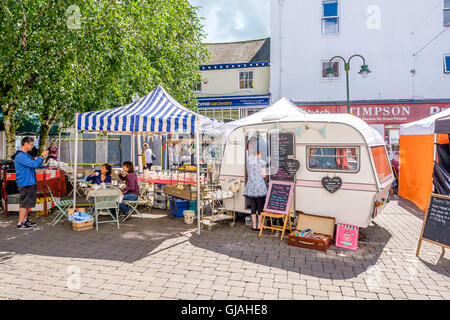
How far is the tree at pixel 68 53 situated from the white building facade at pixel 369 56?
31.8ft

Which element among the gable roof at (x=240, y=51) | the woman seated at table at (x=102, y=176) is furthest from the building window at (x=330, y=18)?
the woman seated at table at (x=102, y=176)

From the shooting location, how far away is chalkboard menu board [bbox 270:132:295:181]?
6.95 metres

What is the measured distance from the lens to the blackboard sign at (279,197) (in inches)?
262

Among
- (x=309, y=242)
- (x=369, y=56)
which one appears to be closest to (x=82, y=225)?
(x=309, y=242)

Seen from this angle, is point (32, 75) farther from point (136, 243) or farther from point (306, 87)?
point (306, 87)

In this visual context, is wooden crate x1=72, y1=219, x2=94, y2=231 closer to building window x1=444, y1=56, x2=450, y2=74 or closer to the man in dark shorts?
the man in dark shorts

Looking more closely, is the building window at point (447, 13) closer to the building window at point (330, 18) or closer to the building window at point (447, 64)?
the building window at point (447, 64)

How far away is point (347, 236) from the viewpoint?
6020mm

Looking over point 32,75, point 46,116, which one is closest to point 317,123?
point 32,75

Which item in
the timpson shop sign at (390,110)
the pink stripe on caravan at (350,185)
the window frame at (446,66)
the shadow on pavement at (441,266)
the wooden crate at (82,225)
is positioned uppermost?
the window frame at (446,66)

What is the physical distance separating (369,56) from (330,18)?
2943 millimetres

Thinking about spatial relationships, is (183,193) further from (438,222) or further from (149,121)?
(438,222)

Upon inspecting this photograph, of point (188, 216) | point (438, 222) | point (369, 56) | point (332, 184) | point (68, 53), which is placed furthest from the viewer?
point (369, 56)

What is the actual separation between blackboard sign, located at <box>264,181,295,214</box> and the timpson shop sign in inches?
457
